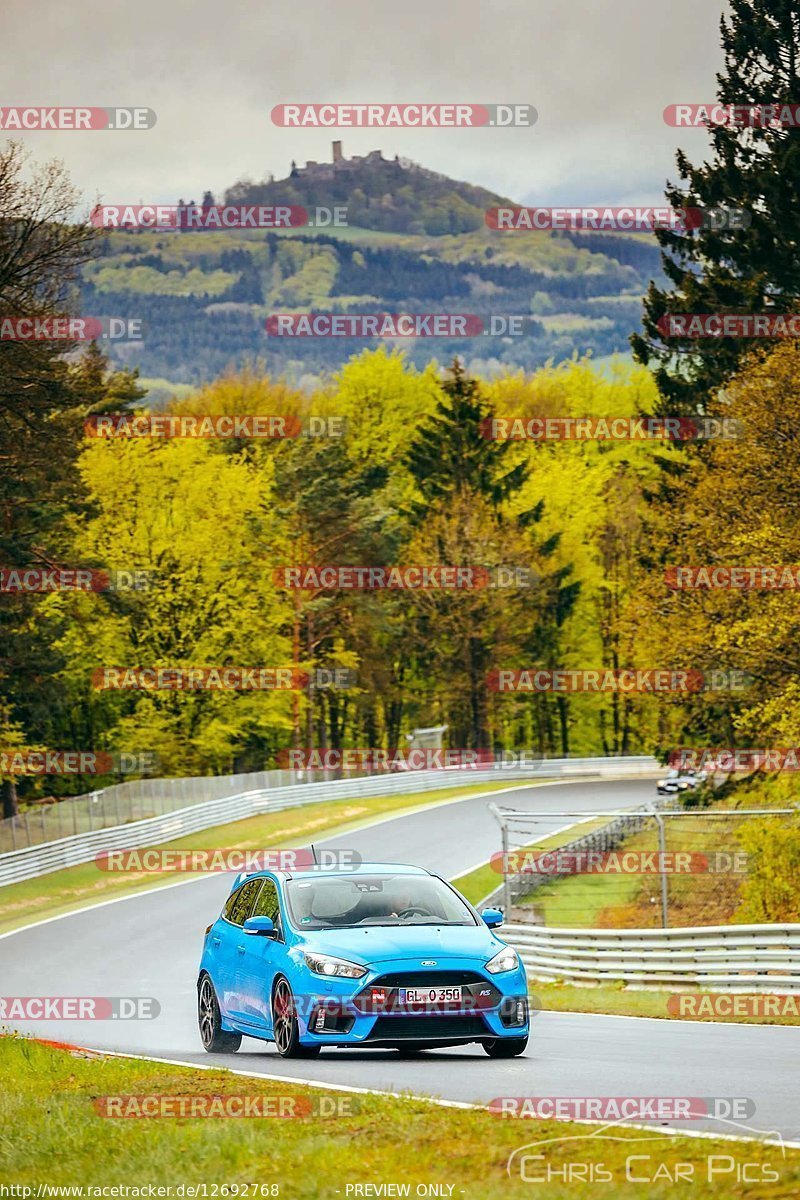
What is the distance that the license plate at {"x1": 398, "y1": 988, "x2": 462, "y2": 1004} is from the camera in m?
13.2

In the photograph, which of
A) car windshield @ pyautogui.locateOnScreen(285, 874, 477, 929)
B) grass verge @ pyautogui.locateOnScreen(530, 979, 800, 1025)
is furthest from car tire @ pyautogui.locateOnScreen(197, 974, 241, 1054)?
grass verge @ pyautogui.locateOnScreen(530, 979, 800, 1025)

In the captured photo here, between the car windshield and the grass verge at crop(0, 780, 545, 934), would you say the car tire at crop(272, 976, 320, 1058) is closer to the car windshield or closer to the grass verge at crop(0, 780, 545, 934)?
the car windshield

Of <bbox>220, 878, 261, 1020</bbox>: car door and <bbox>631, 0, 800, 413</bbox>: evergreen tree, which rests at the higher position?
<bbox>631, 0, 800, 413</bbox>: evergreen tree

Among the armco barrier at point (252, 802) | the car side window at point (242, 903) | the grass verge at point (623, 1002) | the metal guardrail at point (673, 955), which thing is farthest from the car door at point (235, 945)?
the armco barrier at point (252, 802)

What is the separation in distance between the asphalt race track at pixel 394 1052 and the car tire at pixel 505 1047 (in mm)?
131

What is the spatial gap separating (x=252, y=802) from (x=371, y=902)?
151ft

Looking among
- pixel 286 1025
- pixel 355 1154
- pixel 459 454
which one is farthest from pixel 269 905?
pixel 459 454

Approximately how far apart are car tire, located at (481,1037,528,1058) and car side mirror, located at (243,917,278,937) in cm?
189

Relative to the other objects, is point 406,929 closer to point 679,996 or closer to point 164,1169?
point 164,1169

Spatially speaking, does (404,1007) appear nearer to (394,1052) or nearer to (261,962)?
(261,962)

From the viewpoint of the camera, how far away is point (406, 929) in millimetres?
13906

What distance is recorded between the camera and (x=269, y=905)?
1491 centimetres

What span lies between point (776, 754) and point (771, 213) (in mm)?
16392

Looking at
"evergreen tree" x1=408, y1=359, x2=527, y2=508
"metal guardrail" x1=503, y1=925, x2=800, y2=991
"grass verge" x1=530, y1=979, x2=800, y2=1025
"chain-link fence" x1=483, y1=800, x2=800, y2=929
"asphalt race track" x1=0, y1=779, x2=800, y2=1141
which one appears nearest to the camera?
"asphalt race track" x1=0, y1=779, x2=800, y2=1141
